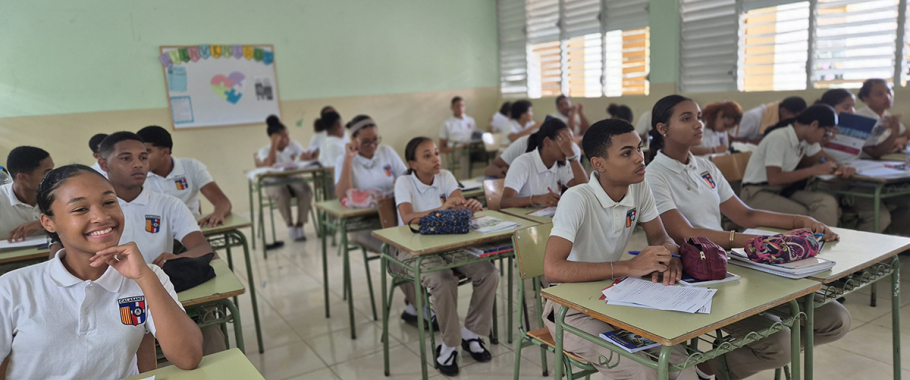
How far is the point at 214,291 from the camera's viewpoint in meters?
1.93

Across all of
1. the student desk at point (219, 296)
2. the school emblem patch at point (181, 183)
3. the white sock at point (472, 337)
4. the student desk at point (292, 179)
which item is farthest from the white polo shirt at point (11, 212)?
the student desk at point (292, 179)

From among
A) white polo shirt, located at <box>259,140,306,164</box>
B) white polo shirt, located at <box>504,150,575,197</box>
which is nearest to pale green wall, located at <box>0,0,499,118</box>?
white polo shirt, located at <box>259,140,306,164</box>

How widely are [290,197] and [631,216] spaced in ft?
14.3

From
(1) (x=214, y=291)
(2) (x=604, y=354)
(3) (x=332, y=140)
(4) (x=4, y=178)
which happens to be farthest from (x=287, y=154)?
(2) (x=604, y=354)

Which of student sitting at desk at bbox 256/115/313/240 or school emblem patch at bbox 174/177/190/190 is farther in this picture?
student sitting at desk at bbox 256/115/313/240

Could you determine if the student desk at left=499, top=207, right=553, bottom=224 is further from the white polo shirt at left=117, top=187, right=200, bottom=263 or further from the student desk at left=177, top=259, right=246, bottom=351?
the white polo shirt at left=117, top=187, right=200, bottom=263

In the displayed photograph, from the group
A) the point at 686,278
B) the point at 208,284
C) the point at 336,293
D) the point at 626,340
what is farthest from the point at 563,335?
the point at 336,293

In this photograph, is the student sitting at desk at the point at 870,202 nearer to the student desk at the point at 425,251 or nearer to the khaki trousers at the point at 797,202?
the khaki trousers at the point at 797,202

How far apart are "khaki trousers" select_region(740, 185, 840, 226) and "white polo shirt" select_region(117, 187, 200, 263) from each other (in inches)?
136

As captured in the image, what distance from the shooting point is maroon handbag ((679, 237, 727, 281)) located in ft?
5.74

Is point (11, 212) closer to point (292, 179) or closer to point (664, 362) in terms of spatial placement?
point (292, 179)

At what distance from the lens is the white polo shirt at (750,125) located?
536 cm

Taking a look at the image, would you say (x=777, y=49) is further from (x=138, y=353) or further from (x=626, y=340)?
(x=138, y=353)

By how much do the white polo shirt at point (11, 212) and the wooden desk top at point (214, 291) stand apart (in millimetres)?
1425
